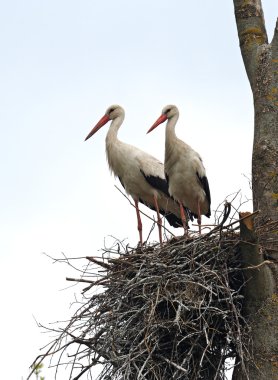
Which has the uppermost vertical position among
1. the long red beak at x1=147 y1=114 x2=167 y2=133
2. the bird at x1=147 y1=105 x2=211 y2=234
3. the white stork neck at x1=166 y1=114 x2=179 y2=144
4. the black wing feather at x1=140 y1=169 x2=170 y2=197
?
the long red beak at x1=147 y1=114 x2=167 y2=133

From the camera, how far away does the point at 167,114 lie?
30.3 ft

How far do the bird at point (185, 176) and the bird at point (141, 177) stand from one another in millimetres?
458

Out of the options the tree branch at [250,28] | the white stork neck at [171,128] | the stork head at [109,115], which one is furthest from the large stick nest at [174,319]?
the stork head at [109,115]

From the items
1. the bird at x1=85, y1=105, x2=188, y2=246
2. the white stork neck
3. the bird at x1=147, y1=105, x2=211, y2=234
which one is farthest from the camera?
the bird at x1=85, y1=105, x2=188, y2=246

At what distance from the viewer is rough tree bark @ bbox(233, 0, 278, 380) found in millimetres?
5259

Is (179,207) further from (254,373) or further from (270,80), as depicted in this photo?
(254,373)

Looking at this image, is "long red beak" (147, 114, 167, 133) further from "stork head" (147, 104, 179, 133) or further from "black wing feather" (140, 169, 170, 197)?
"black wing feather" (140, 169, 170, 197)

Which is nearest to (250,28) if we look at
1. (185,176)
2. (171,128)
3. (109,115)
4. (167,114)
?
(185,176)

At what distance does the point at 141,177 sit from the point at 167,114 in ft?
2.42

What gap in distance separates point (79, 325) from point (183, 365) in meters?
0.84

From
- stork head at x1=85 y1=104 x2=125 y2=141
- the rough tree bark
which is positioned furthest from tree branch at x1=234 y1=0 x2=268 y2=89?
stork head at x1=85 y1=104 x2=125 y2=141

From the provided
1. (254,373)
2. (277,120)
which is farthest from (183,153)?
(254,373)

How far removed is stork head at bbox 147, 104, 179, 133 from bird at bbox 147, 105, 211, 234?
1.26 feet

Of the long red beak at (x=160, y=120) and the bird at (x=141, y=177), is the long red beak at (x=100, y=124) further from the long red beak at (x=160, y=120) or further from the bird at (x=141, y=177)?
the long red beak at (x=160, y=120)
